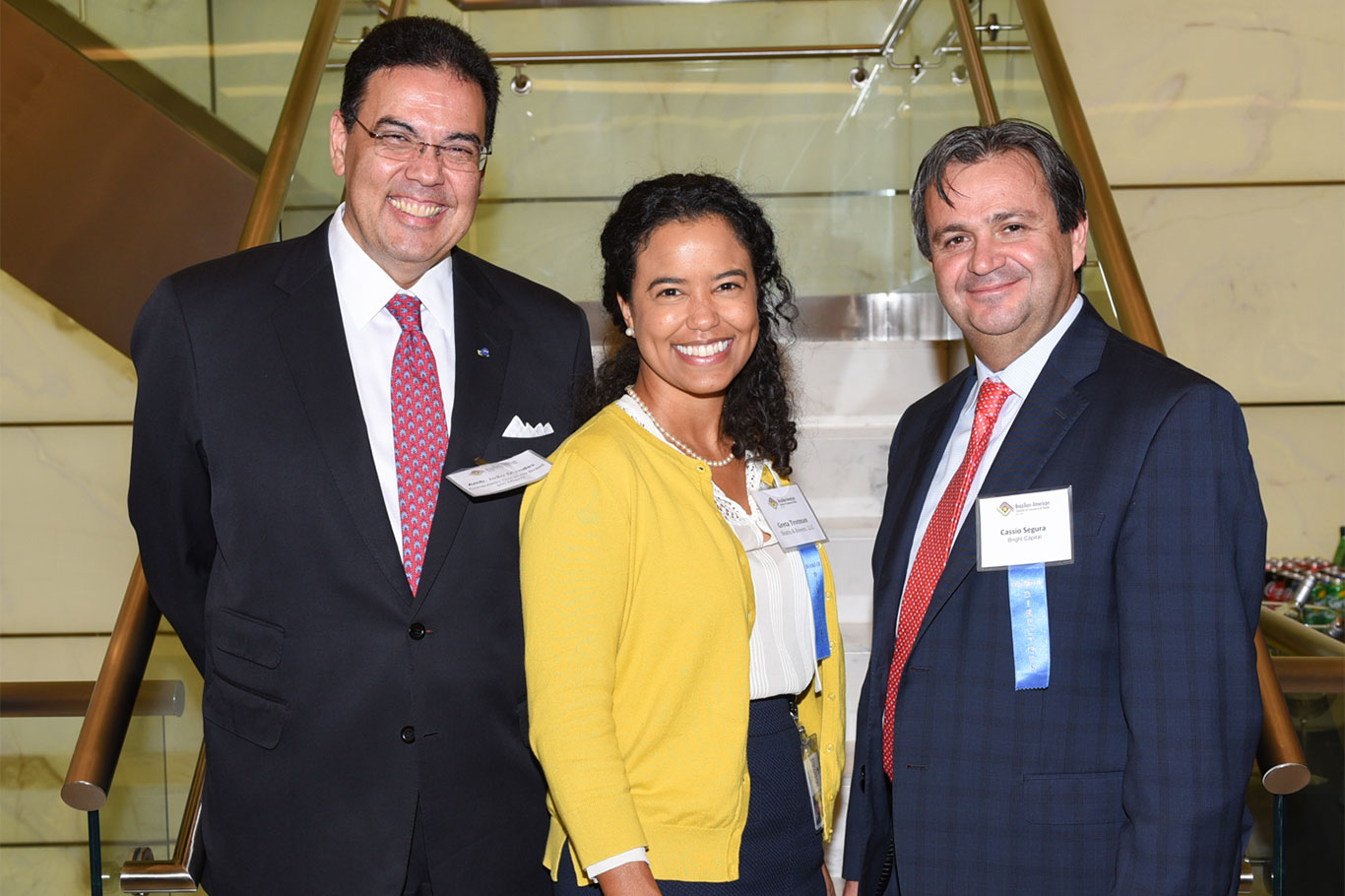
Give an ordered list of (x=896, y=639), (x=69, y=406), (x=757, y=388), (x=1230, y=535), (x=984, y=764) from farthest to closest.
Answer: (x=69, y=406) → (x=757, y=388) → (x=896, y=639) → (x=984, y=764) → (x=1230, y=535)

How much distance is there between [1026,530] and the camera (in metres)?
1.60

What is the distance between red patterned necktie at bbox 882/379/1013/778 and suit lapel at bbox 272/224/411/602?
0.80 meters

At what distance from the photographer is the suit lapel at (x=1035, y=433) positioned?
1646 millimetres

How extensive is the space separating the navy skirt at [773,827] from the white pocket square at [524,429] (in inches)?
24.1

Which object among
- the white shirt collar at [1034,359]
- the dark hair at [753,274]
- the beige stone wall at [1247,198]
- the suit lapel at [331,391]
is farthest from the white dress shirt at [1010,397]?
the beige stone wall at [1247,198]

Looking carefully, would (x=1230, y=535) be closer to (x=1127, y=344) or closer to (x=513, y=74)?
(x=1127, y=344)

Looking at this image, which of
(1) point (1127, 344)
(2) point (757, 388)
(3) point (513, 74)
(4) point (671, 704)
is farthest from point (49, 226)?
(1) point (1127, 344)

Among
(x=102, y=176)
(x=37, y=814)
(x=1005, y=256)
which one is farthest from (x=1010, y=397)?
(x=37, y=814)

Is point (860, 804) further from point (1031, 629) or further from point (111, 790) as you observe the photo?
point (111, 790)

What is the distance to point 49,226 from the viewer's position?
141 inches

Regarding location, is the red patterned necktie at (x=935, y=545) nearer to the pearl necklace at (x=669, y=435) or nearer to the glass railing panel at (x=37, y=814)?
the pearl necklace at (x=669, y=435)

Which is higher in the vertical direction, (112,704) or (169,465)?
(169,465)

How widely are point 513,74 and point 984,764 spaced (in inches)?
159

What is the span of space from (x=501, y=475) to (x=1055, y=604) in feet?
2.79
